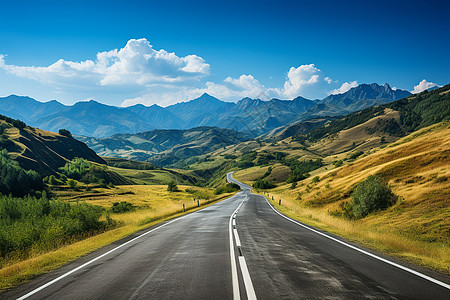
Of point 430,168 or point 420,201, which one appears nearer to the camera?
point 420,201

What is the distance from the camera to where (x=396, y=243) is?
10.4 m

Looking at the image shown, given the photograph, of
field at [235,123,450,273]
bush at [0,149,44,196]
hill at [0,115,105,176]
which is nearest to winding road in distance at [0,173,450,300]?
field at [235,123,450,273]

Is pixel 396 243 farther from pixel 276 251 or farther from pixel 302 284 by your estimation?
pixel 302 284

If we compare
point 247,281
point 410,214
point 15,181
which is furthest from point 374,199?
point 15,181

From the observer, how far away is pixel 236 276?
649 cm

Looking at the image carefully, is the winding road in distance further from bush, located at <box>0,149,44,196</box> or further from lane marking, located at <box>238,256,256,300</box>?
bush, located at <box>0,149,44,196</box>

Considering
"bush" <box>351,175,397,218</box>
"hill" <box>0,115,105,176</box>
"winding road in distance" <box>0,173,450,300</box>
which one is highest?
"hill" <box>0,115,105,176</box>

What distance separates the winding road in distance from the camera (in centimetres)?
550

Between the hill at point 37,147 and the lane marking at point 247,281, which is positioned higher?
Answer: the hill at point 37,147

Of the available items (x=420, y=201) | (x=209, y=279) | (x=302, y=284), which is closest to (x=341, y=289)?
(x=302, y=284)

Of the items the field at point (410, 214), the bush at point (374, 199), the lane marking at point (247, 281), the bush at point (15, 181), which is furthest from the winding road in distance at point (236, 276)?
the bush at point (15, 181)

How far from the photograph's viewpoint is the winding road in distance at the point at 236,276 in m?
5.50

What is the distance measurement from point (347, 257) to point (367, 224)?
14.9 metres

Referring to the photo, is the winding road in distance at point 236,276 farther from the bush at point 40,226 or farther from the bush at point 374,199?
the bush at point 374,199
